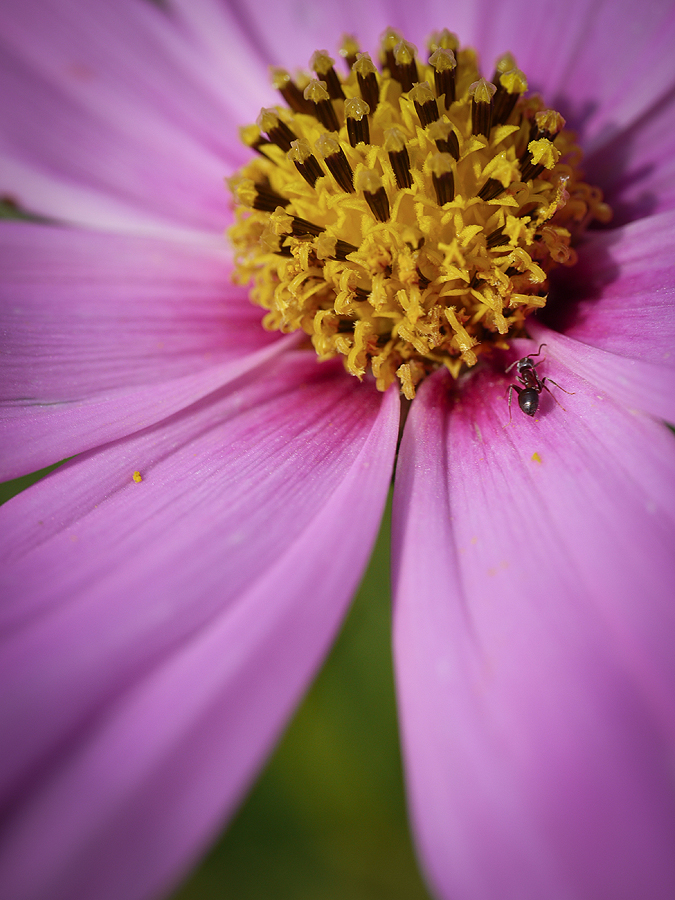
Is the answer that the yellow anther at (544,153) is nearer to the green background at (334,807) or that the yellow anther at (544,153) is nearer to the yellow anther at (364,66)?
the yellow anther at (364,66)

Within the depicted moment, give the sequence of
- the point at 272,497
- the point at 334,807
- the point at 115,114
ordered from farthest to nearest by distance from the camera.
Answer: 1. the point at 334,807
2. the point at 115,114
3. the point at 272,497

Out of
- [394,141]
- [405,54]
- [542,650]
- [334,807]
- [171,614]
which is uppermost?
[405,54]

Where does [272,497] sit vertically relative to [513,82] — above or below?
below

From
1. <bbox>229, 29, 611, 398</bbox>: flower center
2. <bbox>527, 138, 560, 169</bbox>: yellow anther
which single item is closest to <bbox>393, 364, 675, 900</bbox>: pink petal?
<bbox>229, 29, 611, 398</bbox>: flower center

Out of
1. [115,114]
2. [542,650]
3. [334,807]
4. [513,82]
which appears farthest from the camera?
[334,807]

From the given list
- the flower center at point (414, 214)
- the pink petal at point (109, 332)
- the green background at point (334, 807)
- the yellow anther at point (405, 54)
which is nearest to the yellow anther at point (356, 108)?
the flower center at point (414, 214)

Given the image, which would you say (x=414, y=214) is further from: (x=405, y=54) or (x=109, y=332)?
(x=109, y=332)

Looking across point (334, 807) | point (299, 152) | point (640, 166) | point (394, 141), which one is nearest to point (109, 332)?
point (299, 152)
